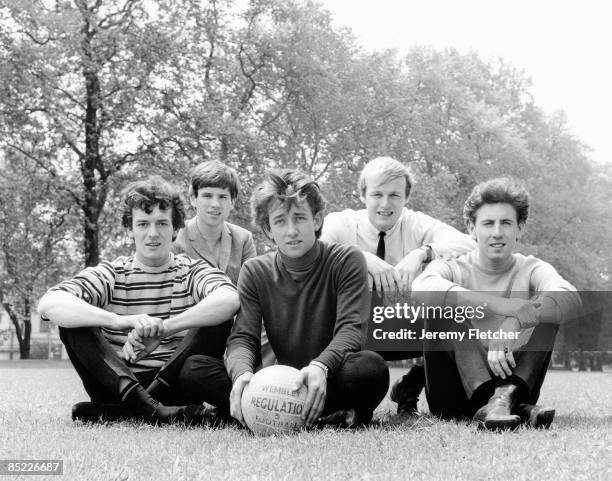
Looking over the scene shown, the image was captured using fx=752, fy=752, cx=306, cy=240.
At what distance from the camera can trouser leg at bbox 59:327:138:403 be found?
477cm

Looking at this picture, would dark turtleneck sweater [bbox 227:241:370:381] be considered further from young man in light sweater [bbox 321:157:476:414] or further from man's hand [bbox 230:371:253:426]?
young man in light sweater [bbox 321:157:476:414]

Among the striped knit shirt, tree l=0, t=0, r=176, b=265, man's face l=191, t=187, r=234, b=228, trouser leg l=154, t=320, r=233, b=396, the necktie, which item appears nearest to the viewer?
trouser leg l=154, t=320, r=233, b=396

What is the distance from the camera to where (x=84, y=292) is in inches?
200

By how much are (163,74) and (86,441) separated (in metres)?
20.2

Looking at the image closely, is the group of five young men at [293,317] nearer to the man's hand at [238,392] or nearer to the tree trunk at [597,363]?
the man's hand at [238,392]

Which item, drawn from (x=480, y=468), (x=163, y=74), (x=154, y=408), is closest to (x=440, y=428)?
(x=480, y=468)

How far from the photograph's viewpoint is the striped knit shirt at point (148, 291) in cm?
522

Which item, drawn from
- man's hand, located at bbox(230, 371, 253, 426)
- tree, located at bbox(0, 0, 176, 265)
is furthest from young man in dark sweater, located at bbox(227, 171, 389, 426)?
tree, located at bbox(0, 0, 176, 265)

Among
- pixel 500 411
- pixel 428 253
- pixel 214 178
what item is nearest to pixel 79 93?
pixel 214 178

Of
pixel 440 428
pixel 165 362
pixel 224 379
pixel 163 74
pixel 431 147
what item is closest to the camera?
pixel 440 428

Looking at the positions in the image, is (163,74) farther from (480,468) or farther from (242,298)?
(480,468)

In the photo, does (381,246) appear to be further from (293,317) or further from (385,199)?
(293,317)

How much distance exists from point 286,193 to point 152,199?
1129 millimetres

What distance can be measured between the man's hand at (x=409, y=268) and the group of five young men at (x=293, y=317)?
2 cm
